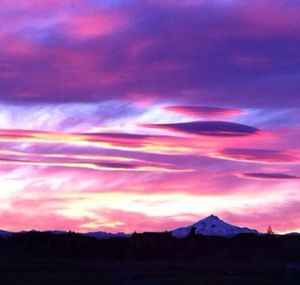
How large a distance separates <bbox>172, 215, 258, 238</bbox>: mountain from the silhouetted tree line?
19.6 m

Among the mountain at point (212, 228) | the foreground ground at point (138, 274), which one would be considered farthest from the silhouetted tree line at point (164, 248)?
the mountain at point (212, 228)

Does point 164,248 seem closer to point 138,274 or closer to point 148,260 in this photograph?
point 148,260

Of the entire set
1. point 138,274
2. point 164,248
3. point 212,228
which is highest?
point 212,228

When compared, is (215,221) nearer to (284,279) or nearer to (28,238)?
(28,238)

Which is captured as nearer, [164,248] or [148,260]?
[148,260]

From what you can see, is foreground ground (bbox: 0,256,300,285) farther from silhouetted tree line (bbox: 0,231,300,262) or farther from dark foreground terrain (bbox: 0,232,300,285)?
silhouetted tree line (bbox: 0,231,300,262)

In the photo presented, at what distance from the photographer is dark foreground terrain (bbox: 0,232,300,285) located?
57625 millimetres

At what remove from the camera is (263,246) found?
318 ft

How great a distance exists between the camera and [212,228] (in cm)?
12769

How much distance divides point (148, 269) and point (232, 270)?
6.07 meters

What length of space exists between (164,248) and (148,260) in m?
9.69

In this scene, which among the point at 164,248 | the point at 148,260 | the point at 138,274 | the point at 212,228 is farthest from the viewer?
the point at 212,228

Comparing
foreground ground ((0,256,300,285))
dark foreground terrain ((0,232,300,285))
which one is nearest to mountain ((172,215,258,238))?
dark foreground terrain ((0,232,300,285))

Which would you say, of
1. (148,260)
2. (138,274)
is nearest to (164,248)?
(148,260)
